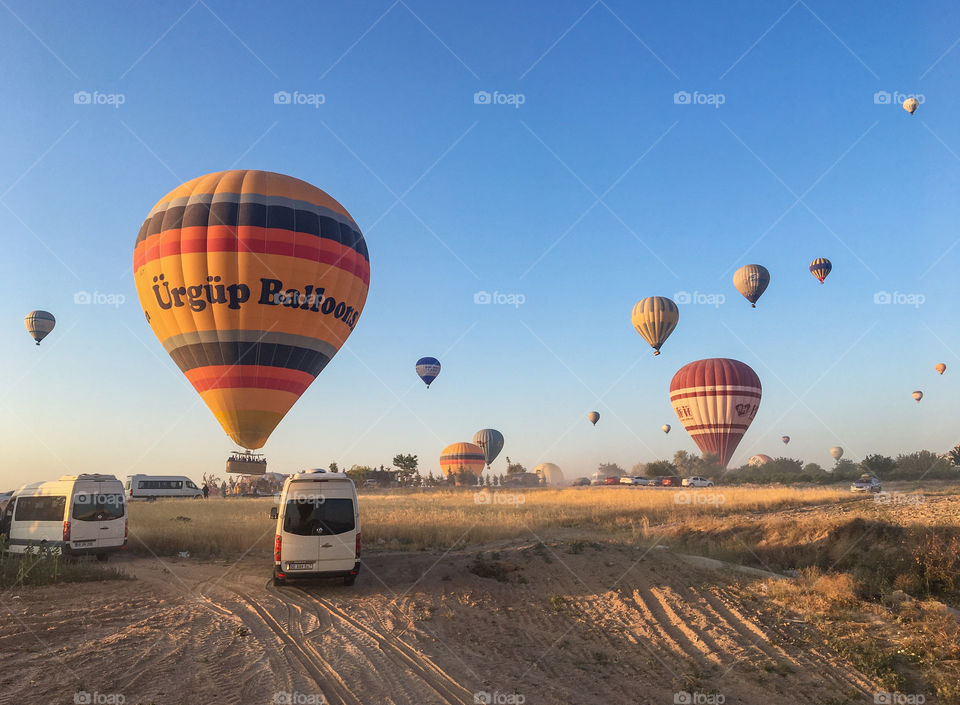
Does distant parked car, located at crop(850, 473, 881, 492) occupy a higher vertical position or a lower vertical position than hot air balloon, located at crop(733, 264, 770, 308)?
lower

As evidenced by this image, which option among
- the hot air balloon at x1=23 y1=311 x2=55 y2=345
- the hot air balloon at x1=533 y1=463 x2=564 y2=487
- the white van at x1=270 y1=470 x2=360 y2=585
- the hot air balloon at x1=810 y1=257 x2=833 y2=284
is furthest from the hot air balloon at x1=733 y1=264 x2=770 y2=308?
the hot air balloon at x1=533 y1=463 x2=564 y2=487

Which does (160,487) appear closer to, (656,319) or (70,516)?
(70,516)

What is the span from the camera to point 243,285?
22.8 m

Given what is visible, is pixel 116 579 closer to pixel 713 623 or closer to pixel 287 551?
pixel 287 551

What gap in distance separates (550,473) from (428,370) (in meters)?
80.5

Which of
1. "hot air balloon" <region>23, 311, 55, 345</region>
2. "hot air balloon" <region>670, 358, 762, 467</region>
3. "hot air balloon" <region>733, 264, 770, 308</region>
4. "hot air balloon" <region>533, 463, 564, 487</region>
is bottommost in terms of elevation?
"hot air balloon" <region>533, 463, 564, 487</region>

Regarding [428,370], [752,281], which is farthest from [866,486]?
[428,370]

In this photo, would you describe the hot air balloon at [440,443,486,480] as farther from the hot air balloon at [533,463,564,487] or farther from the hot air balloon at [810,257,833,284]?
the hot air balloon at [810,257,833,284]

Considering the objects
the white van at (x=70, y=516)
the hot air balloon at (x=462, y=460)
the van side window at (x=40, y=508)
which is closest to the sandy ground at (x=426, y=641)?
the white van at (x=70, y=516)

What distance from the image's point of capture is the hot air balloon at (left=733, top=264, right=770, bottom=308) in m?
46.2

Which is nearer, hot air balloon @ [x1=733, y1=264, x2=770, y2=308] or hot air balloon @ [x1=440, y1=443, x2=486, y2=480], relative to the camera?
hot air balloon @ [x1=733, y1=264, x2=770, y2=308]

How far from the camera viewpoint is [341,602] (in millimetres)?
12977

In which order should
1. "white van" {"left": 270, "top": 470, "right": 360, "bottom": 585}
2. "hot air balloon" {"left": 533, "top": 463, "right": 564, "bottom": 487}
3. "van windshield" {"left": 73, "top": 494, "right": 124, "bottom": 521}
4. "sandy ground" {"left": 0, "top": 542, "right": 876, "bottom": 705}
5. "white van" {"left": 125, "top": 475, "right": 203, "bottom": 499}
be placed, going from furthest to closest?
Result: "hot air balloon" {"left": 533, "top": 463, "right": 564, "bottom": 487} → "white van" {"left": 125, "top": 475, "right": 203, "bottom": 499} → "van windshield" {"left": 73, "top": 494, "right": 124, "bottom": 521} → "white van" {"left": 270, "top": 470, "right": 360, "bottom": 585} → "sandy ground" {"left": 0, "top": 542, "right": 876, "bottom": 705}

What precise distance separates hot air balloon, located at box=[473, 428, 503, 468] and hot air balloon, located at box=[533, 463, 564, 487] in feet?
124
